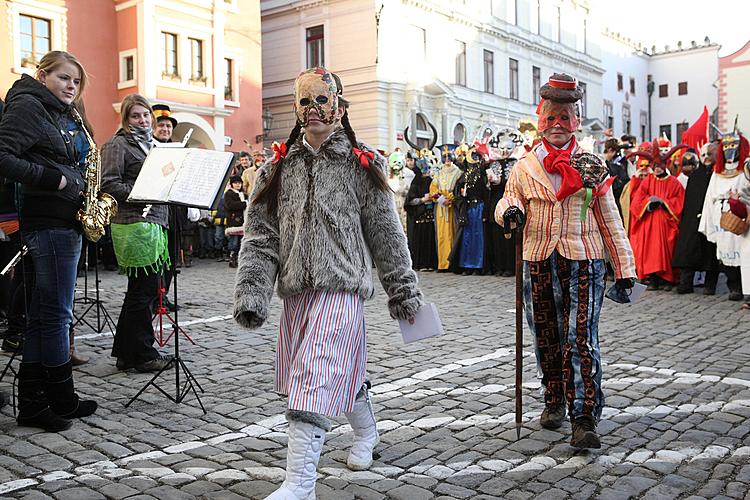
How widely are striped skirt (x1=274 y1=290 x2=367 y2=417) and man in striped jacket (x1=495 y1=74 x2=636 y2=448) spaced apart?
49.5 inches

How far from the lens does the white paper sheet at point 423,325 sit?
3.73m

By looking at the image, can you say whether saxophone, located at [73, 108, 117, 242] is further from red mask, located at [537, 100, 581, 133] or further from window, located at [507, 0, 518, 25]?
window, located at [507, 0, 518, 25]

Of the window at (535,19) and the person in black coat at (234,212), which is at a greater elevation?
the window at (535,19)

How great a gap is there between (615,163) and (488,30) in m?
26.3

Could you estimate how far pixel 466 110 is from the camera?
116 ft

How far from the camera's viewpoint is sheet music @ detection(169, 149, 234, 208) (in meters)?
4.80

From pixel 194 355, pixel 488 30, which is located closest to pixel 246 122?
pixel 488 30

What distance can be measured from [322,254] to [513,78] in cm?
3790

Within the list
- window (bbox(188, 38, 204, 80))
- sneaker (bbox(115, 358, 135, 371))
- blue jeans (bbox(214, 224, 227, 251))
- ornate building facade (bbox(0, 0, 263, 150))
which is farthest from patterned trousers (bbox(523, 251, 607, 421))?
window (bbox(188, 38, 204, 80))

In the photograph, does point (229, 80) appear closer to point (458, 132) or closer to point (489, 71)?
point (458, 132)

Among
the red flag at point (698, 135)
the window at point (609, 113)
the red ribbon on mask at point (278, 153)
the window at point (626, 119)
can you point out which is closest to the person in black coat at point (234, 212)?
the red flag at point (698, 135)

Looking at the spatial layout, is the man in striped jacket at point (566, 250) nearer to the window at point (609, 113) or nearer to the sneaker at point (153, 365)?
the sneaker at point (153, 365)

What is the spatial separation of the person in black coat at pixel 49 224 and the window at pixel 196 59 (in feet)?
73.3

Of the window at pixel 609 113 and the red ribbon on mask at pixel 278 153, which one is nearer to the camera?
the red ribbon on mask at pixel 278 153
